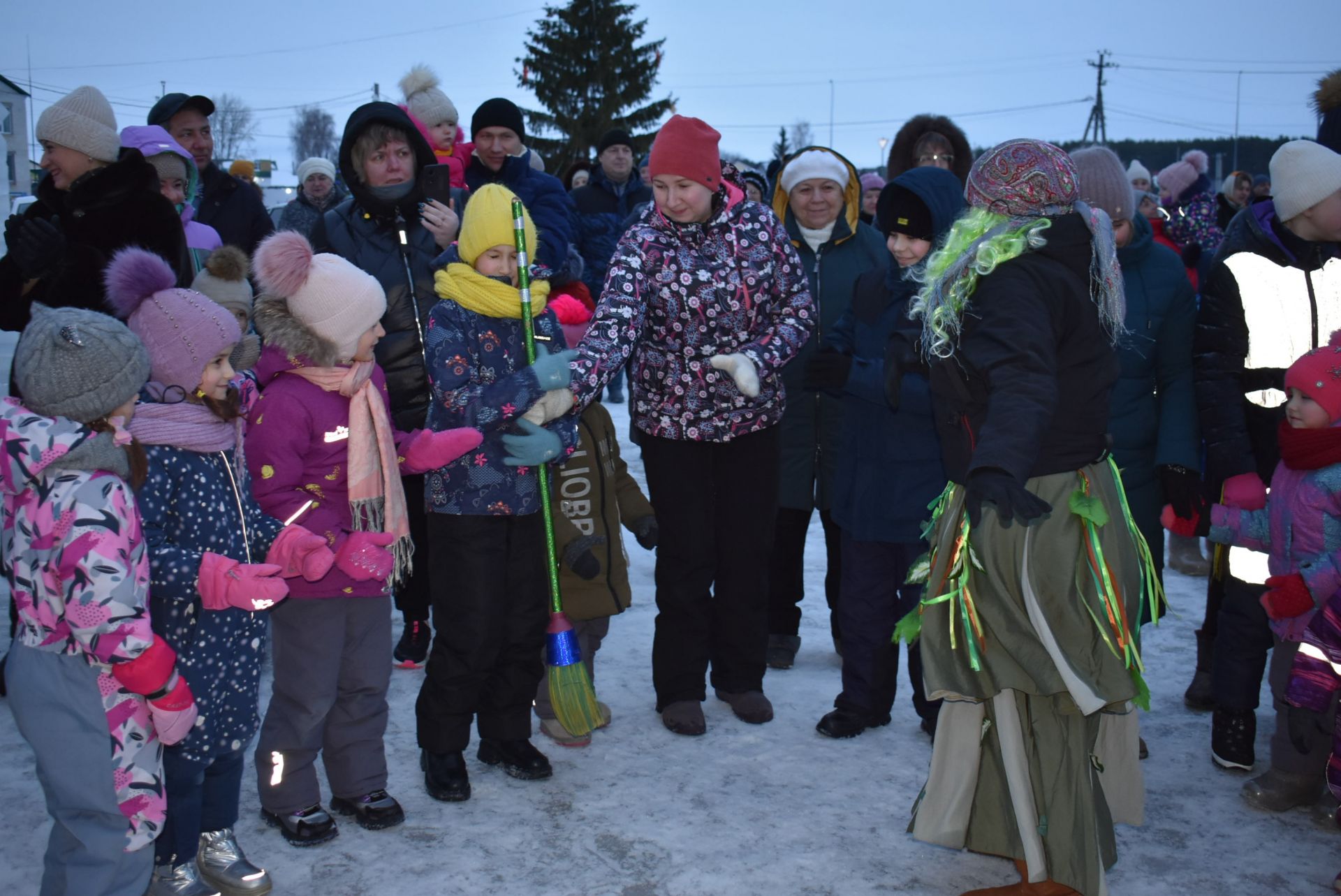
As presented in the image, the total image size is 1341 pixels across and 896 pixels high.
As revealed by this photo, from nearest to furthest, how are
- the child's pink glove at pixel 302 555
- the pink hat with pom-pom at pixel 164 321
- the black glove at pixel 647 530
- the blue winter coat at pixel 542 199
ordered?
the pink hat with pom-pom at pixel 164 321
the child's pink glove at pixel 302 555
the black glove at pixel 647 530
the blue winter coat at pixel 542 199

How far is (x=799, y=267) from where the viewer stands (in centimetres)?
434

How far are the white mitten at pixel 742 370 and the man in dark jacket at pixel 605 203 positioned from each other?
5352 mm

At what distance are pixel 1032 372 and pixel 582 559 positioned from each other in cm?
183

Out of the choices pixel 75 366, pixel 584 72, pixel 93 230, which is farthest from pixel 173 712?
pixel 584 72

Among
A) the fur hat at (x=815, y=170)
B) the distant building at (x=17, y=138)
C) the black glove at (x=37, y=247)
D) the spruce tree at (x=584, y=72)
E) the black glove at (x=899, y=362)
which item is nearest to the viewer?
the black glove at (x=899, y=362)

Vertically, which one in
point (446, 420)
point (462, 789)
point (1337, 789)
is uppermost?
point (446, 420)

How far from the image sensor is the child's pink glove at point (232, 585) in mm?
2762

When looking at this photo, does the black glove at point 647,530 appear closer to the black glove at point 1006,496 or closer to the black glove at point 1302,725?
the black glove at point 1006,496

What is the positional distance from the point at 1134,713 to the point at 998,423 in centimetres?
104

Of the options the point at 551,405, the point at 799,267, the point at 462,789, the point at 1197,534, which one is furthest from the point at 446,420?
the point at 1197,534

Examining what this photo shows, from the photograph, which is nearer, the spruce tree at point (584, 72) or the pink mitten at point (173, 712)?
the pink mitten at point (173, 712)

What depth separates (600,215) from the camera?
9.41 metres

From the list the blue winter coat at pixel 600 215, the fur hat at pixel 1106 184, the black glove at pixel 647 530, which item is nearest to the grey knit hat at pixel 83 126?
the black glove at pixel 647 530

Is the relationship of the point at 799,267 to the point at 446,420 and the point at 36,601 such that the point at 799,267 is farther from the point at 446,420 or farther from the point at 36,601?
the point at 36,601
